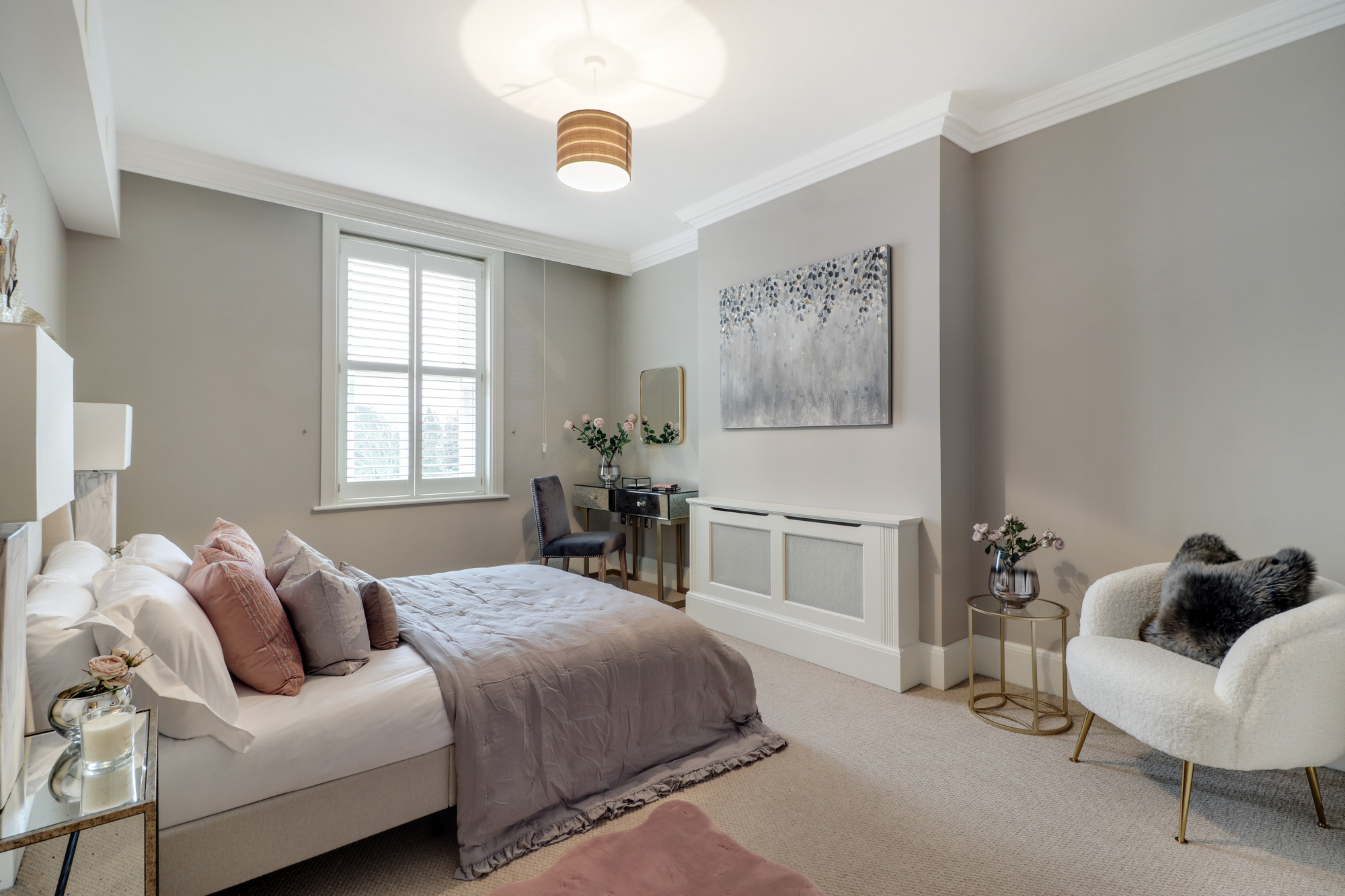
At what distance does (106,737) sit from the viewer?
127 centimetres

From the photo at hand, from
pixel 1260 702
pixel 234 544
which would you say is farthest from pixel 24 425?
pixel 1260 702

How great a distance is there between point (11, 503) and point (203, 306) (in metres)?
3.56

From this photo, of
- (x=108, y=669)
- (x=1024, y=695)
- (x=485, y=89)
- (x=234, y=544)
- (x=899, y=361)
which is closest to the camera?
(x=108, y=669)

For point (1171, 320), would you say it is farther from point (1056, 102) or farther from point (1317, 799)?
point (1317, 799)

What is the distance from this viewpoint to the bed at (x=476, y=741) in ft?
5.18

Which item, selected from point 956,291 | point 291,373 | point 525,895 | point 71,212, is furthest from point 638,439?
point 525,895

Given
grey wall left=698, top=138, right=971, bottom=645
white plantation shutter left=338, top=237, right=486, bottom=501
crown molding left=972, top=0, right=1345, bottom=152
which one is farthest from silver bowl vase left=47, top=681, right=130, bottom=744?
crown molding left=972, top=0, right=1345, bottom=152

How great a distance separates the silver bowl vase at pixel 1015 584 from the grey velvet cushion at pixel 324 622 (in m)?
2.43

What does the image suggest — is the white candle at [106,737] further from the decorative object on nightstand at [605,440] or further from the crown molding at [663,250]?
the crown molding at [663,250]

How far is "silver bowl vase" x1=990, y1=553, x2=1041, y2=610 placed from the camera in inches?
106

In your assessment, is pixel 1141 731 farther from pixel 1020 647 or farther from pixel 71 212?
pixel 71 212

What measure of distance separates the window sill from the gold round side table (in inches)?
137

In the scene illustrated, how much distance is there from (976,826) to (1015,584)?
1041 millimetres

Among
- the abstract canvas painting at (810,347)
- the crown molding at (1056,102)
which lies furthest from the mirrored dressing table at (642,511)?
the crown molding at (1056,102)
